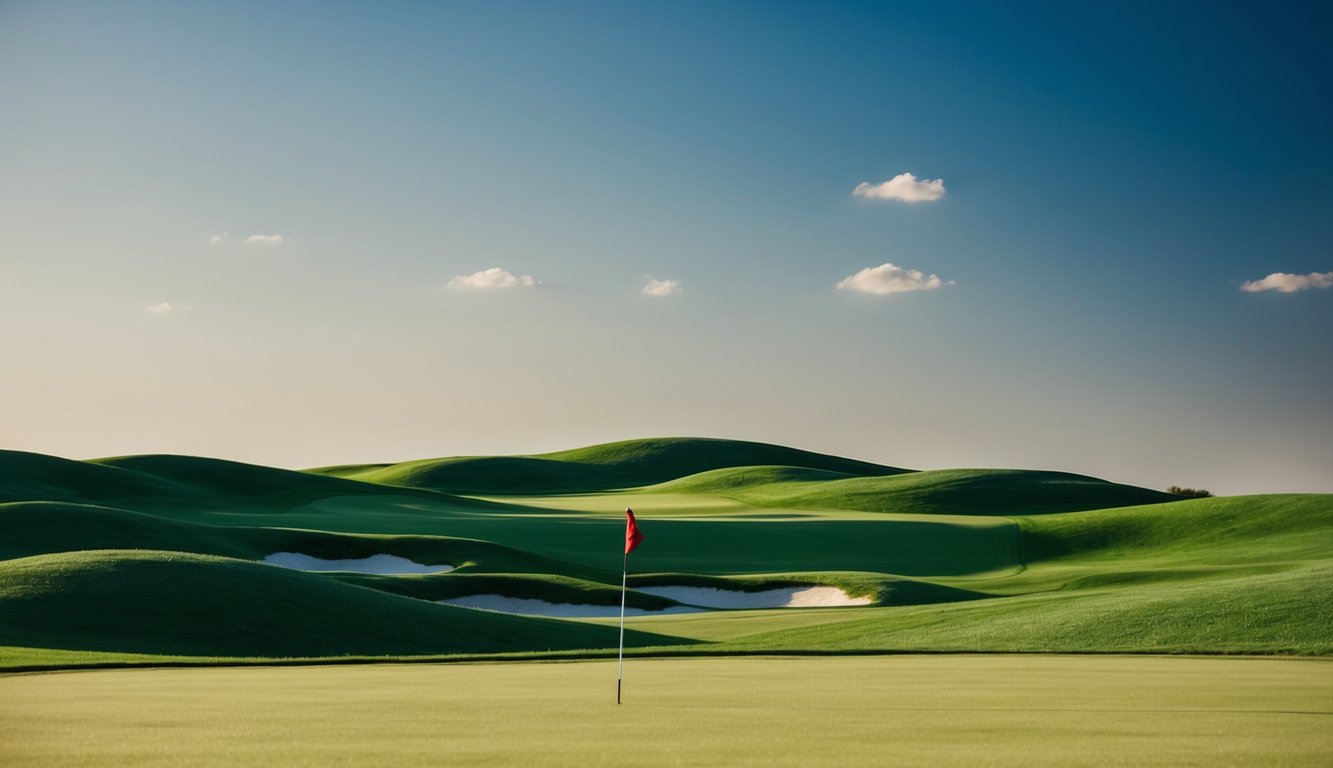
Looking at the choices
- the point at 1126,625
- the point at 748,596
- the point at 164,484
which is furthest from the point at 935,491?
the point at 1126,625

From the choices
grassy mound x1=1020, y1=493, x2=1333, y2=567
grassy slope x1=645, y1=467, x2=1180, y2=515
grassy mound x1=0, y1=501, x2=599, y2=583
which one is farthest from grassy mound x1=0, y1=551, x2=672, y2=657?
grassy slope x1=645, y1=467, x2=1180, y2=515

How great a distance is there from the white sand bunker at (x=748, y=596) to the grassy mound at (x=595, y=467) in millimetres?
81309

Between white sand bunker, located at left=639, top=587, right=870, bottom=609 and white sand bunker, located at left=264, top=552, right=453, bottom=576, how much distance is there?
31.4 ft

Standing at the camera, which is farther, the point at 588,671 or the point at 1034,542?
the point at 1034,542

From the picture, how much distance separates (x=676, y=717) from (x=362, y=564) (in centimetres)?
4057

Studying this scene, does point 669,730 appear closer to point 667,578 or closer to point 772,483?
point 667,578

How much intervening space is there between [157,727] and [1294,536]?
56.0 meters

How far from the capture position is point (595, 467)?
490 feet

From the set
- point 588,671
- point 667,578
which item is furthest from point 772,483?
point 588,671

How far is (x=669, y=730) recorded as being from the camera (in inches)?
439

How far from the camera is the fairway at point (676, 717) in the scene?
9.66 meters

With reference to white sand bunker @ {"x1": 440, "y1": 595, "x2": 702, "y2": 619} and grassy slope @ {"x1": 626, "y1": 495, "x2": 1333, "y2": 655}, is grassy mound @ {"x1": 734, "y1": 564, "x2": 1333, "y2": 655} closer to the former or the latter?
grassy slope @ {"x1": 626, "y1": 495, "x2": 1333, "y2": 655}

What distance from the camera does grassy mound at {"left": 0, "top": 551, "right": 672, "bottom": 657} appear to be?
2597 cm

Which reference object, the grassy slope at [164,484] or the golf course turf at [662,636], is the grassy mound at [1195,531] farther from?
the grassy slope at [164,484]
